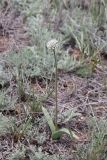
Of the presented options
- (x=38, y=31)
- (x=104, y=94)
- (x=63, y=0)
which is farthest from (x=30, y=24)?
(x=104, y=94)

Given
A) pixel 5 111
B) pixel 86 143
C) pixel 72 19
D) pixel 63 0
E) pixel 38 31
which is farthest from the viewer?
pixel 63 0

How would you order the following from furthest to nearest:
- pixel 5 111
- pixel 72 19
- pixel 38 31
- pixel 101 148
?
pixel 72 19 → pixel 38 31 → pixel 5 111 → pixel 101 148

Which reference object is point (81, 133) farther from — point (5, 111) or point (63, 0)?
point (63, 0)

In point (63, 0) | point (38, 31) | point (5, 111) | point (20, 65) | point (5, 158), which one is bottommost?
point (5, 158)

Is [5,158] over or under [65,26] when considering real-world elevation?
under

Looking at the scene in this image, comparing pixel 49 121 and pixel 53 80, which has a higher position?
pixel 53 80

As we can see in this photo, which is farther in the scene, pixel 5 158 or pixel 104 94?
pixel 104 94

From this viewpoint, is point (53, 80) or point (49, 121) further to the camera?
point (53, 80)
